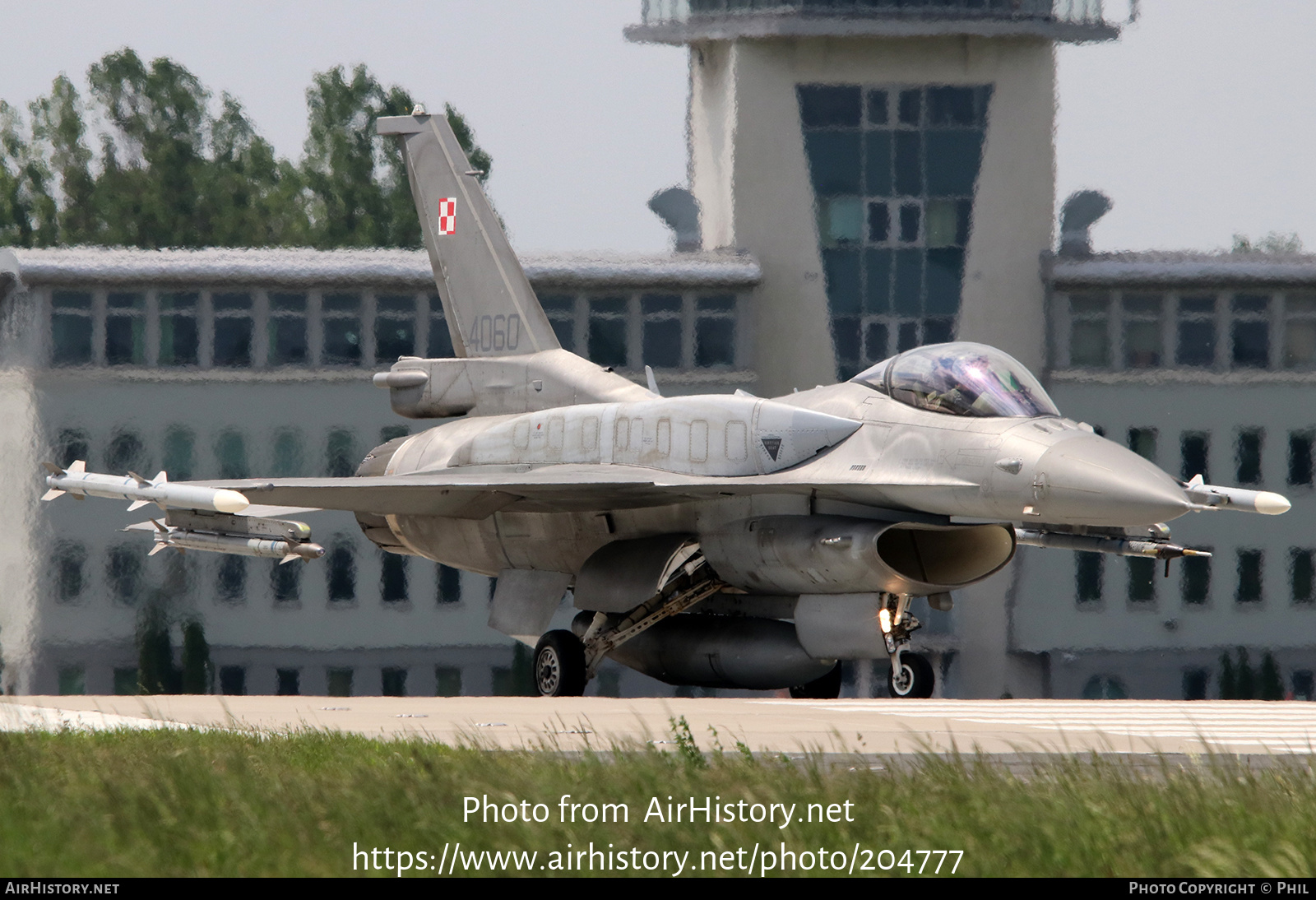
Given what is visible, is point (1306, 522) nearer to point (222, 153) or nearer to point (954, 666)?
point (954, 666)

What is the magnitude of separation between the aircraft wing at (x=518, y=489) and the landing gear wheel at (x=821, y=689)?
227 centimetres

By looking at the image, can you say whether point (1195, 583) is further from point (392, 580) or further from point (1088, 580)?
point (392, 580)

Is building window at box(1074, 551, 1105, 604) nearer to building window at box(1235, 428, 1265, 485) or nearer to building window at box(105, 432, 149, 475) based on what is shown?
building window at box(1235, 428, 1265, 485)

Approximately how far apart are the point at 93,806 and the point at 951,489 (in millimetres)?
9128

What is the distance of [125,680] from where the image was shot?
117 ft

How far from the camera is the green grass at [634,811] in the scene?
7.00m

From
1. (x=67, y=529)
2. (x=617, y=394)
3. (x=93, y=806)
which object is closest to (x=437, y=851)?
(x=93, y=806)

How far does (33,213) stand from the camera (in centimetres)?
6034

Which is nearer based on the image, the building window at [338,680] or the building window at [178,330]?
the building window at [178,330]

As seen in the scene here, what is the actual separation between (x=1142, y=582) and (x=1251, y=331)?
216 inches

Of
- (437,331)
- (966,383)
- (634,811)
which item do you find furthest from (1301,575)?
(634,811)

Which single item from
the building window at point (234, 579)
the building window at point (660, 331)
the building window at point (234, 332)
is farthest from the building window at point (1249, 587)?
the building window at point (234, 332)

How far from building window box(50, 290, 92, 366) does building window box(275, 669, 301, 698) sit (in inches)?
274

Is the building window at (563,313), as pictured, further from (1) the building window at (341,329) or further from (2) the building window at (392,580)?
(2) the building window at (392,580)
